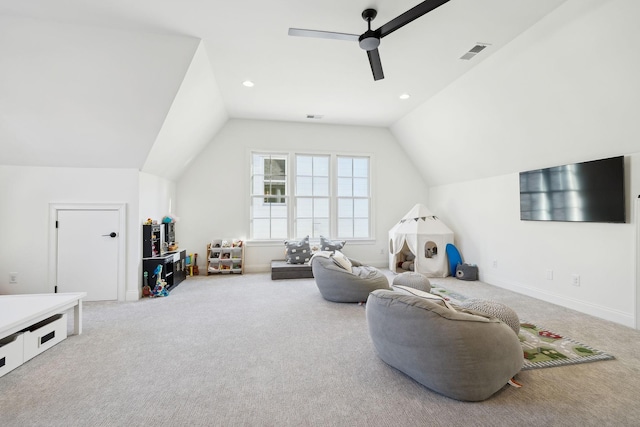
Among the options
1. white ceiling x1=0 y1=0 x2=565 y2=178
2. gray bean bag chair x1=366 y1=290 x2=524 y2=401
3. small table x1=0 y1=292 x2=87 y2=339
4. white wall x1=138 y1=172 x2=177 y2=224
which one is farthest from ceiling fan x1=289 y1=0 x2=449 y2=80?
small table x1=0 y1=292 x2=87 y2=339

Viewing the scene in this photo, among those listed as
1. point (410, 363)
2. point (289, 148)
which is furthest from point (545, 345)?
point (289, 148)

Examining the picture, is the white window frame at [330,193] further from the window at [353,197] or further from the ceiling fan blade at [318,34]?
the ceiling fan blade at [318,34]

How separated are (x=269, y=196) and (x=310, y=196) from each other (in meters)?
0.89

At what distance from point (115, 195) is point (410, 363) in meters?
4.31

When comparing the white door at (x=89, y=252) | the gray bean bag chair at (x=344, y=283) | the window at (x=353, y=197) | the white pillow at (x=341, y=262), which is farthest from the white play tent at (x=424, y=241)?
the white door at (x=89, y=252)

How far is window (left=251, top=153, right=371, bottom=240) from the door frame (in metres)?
2.44

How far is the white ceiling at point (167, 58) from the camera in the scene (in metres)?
2.74

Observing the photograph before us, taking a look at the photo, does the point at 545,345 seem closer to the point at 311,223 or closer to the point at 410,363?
the point at 410,363

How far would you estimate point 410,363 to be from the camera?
2.00 metres

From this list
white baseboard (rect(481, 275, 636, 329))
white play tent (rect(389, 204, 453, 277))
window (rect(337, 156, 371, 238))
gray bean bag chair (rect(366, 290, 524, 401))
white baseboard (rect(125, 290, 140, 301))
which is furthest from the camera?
window (rect(337, 156, 371, 238))

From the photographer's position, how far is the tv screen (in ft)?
10.4

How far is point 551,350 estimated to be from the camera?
2510 mm

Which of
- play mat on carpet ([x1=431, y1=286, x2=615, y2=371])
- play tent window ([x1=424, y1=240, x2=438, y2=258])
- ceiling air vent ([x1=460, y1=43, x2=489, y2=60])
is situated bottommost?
play mat on carpet ([x1=431, y1=286, x2=615, y2=371])

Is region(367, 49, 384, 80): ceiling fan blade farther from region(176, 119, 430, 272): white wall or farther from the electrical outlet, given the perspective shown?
the electrical outlet
